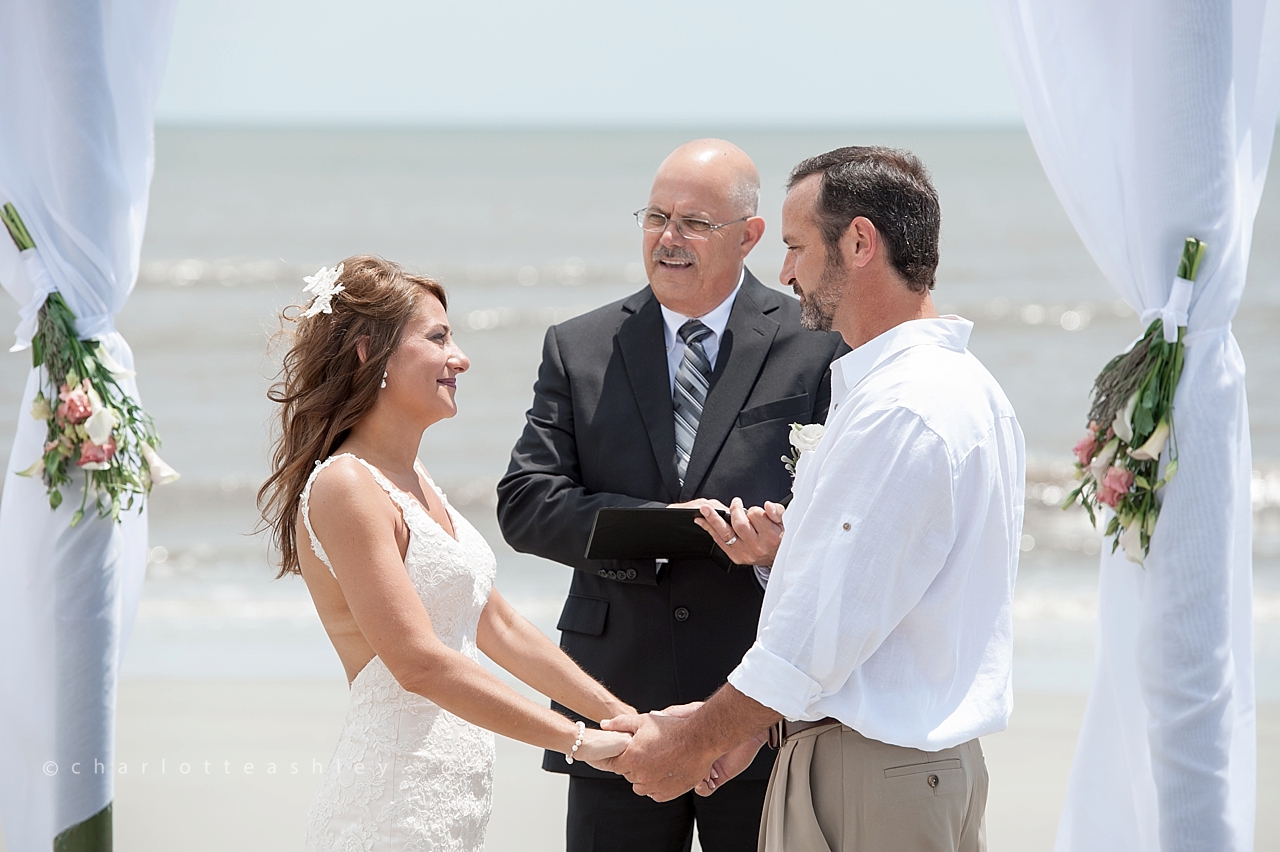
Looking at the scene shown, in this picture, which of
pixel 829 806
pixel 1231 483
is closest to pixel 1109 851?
pixel 1231 483

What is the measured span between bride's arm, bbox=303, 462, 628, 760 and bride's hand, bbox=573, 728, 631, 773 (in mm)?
279

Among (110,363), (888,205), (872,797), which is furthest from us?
(110,363)

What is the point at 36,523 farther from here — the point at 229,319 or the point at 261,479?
the point at 229,319

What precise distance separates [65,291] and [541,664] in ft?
5.80

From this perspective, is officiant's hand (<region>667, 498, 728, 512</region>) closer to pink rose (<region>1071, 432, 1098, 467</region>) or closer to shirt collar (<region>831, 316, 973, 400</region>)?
shirt collar (<region>831, 316, 973, 400</region>)

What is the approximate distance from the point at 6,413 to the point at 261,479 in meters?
3.40

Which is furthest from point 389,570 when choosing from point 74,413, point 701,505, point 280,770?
point 280,770

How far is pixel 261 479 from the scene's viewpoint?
33.9 ft

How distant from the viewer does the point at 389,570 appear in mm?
2455

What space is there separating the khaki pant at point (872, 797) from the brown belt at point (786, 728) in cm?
1

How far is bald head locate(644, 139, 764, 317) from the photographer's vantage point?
338 centimetres

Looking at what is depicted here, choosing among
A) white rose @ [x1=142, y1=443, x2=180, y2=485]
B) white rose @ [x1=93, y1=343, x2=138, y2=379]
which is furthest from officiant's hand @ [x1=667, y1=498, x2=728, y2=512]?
white rose @ [x1=93, y1=343, x2=138, y2=379]

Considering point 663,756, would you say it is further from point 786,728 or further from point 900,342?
point 900,342

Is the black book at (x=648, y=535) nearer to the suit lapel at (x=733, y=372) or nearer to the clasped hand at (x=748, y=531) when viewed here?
the clasped hand at (x=748, y=531)
